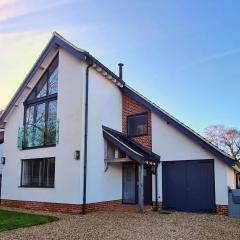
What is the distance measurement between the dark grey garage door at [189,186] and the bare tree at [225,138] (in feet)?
92.1

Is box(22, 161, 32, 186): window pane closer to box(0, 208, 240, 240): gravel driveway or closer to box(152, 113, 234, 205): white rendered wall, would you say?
box(0, 208, 240, 240): gravel driveway

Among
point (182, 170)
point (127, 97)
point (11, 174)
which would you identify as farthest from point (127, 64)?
point (11, 174)

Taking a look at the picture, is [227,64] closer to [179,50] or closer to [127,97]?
[179,50]

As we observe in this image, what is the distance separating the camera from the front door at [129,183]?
51.2 feet

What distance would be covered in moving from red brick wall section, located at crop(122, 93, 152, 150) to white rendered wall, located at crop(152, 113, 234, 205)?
0.86 feet

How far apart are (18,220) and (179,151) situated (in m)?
7.67

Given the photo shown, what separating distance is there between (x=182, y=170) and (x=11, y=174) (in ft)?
29.8

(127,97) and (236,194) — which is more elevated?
(127,97)

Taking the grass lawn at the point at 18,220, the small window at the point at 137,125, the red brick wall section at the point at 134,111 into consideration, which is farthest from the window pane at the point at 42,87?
the grass lawn at the point at 18,220

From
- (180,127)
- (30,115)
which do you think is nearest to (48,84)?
(30,115)

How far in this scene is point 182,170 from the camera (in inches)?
561

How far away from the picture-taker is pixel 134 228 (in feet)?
31.9

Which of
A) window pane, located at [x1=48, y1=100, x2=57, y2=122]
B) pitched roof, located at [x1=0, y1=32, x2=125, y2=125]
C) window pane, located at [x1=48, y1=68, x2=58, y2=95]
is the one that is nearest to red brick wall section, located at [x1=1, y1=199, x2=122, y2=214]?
window pane, located at [x1=48, y1=100, x2=57, y2=122]

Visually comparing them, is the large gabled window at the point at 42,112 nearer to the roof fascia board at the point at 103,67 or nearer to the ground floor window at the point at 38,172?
the ground floor window at the point at 38,172
